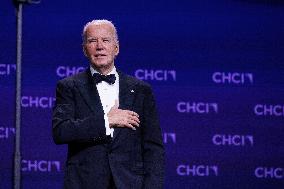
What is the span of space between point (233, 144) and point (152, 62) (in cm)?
80

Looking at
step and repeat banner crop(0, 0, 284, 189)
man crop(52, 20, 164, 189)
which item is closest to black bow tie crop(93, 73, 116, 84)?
man crop(52, 20, 164, 189)

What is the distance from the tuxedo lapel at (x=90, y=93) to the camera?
2.38 metres

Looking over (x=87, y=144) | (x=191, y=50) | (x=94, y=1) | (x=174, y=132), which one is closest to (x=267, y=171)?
(x=174, y=132)

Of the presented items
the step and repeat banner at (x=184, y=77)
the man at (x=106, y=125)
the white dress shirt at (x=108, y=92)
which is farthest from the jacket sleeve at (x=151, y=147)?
the step and repeat banner at (x=184, y=77)

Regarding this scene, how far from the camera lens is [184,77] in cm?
452

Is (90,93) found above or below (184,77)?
above

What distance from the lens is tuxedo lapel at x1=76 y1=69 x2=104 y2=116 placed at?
238cm

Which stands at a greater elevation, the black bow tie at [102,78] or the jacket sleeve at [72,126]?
the black bow tie at [102,78]

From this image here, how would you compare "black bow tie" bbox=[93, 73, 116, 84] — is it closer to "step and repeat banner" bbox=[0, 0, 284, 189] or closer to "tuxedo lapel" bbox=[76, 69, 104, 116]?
"tuxedo lapel" bbox=[76, 69, 104, 116]

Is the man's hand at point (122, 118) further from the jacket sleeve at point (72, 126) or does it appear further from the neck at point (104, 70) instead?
the neck at point (104, 70)

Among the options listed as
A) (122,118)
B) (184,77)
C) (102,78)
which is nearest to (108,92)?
(102,78)

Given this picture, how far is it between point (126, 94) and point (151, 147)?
0.22 m

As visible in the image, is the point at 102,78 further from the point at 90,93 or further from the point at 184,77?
the point at 184,77

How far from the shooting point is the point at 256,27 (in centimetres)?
459
